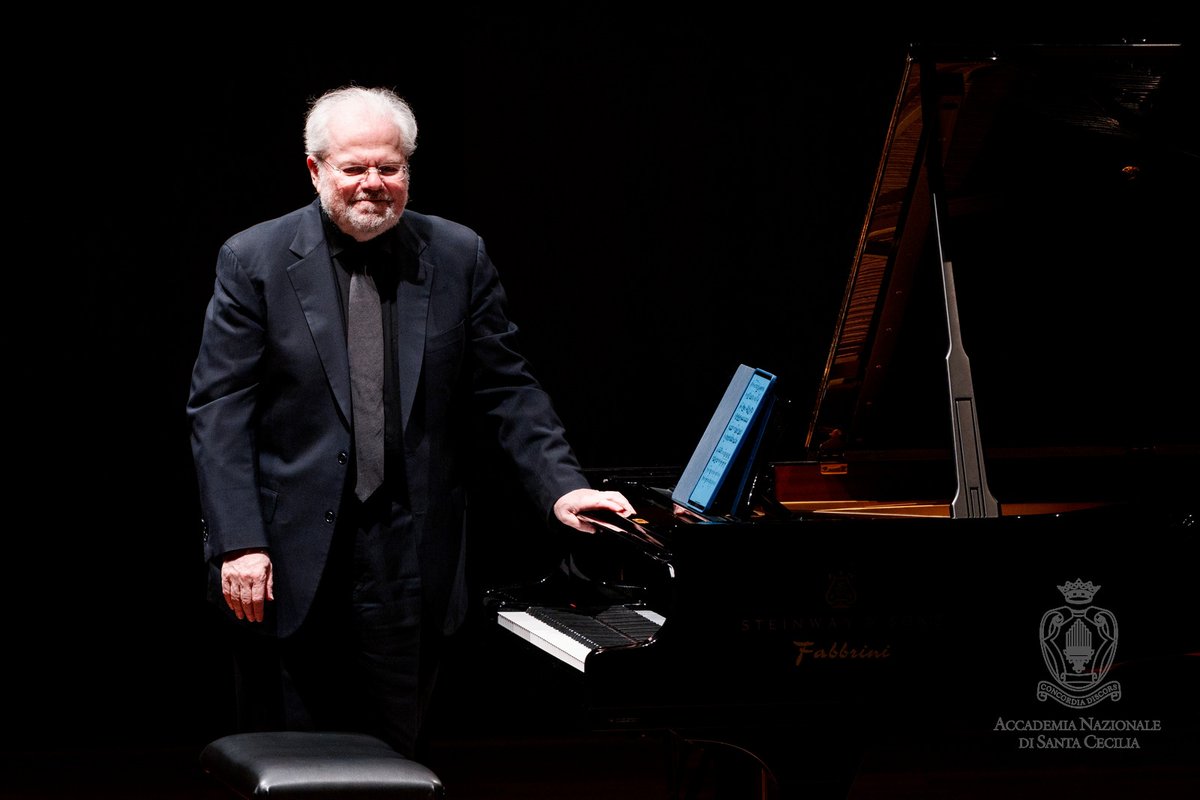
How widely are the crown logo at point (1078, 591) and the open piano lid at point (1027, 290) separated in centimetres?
63

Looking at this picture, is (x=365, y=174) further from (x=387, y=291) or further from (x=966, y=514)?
(x=966, y=514)

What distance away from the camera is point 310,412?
97.3 inches

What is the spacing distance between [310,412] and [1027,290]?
5.80ft

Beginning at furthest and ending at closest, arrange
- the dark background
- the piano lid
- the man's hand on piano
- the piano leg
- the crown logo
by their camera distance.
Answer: the dark background, the piano lid, the man's hand on piano, the crown logo, the piano leg

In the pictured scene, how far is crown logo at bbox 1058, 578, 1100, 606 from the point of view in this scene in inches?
89.7

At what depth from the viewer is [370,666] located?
8.24 ft

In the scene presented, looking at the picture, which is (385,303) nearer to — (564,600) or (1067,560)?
(564,600)

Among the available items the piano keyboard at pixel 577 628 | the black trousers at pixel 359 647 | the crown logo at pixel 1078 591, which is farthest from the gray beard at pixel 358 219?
the crown logo at pixel 1078 591

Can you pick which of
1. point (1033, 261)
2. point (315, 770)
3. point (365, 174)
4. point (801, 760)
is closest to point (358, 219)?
point (365, 174)

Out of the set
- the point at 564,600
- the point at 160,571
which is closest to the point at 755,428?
the point at 564,600

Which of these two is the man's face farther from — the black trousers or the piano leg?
the piano leg

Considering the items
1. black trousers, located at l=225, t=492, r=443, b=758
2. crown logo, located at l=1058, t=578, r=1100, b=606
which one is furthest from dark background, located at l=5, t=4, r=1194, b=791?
crown logo, located at l=1058, t=578, r=1100, b=606

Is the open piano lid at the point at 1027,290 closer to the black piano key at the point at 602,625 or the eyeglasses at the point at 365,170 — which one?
the black piano key at the point at 602,625

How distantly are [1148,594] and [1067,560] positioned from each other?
0.17 metres
